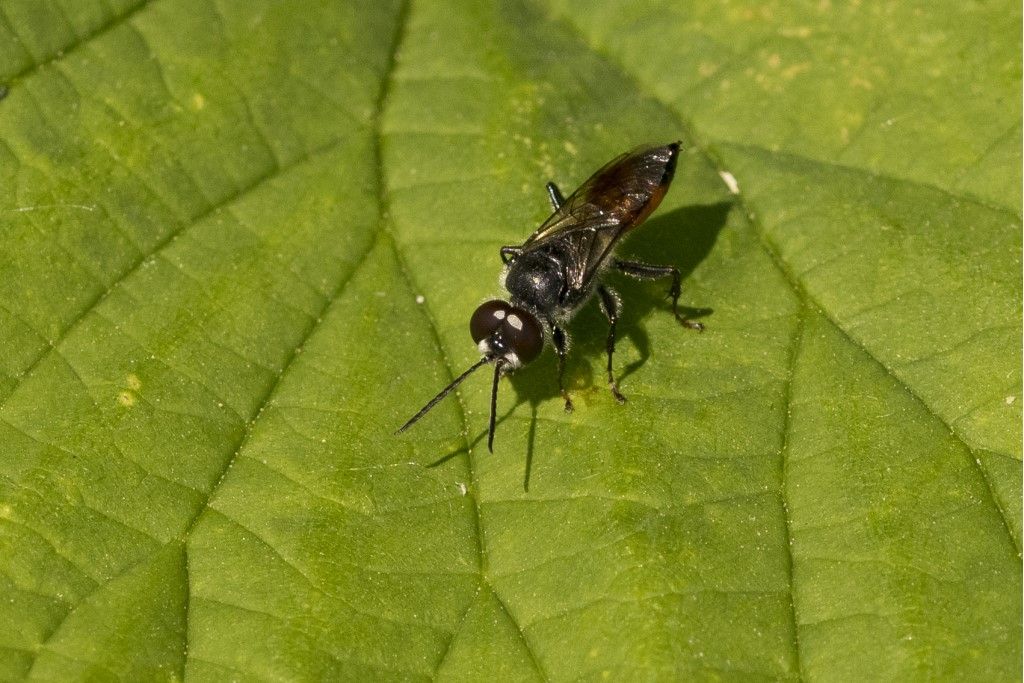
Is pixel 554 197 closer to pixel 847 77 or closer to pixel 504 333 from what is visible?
pixel 504 333

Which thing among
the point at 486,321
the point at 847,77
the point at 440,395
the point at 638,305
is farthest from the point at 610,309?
the point at 847,77

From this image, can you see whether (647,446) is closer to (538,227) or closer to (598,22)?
(538,227)

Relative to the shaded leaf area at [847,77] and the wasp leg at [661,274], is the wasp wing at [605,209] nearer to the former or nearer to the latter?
the wasp leg at [661,274]

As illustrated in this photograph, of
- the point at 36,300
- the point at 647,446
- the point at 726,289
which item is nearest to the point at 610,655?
the point at 647,446

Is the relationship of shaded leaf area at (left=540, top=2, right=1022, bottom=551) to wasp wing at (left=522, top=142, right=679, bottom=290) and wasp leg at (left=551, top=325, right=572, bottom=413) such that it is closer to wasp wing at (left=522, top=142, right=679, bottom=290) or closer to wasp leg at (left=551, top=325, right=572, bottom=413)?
wasp wing at (left=522, top=142, right=679, bottom=290)

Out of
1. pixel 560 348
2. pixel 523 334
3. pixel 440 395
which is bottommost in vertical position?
pixel 560 348

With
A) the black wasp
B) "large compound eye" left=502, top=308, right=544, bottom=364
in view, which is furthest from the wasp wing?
"large compound eye" left=502, top=308, right=544, bottom=364

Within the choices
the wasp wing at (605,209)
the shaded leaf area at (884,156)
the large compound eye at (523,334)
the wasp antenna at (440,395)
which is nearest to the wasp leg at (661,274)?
the wasp wing at (605,209)
